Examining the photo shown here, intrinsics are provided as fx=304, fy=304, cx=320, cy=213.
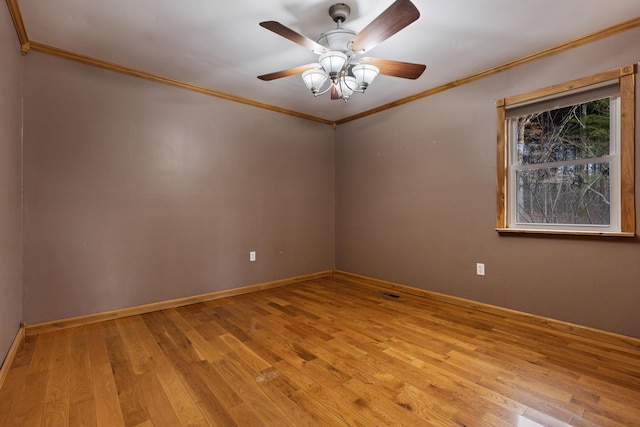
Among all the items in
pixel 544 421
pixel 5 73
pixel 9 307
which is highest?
pixel 5 73

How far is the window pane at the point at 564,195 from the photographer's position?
8.09 feet

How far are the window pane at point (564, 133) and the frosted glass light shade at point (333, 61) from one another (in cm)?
194

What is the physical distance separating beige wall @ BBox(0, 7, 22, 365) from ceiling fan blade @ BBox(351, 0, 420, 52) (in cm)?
220

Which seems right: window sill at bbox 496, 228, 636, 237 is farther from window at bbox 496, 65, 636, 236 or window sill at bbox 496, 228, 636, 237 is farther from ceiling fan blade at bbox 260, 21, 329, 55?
ceiling fan blade at bbox 260, 21, 329, 55

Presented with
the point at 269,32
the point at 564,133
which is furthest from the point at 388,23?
the point at 564,133

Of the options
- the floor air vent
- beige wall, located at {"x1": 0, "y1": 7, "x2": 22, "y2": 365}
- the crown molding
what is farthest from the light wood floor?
the crown molding

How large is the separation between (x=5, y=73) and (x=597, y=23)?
4.10m

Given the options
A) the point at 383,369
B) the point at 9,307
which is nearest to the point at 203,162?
the point at 9,307

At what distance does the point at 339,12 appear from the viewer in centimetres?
209

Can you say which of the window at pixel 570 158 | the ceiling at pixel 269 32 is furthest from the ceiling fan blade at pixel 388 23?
the window at pixel 570 158

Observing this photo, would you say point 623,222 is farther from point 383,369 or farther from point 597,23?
point 383,369

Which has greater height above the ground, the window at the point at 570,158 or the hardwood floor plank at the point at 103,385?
the window at the point at 570,158

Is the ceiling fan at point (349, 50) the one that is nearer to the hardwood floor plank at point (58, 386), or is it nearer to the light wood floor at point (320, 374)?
the light wood floor at point (320, 374)

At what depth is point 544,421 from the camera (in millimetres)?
1462
